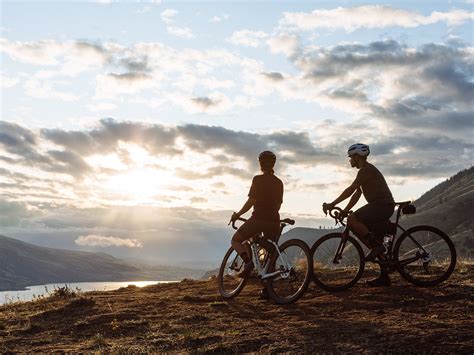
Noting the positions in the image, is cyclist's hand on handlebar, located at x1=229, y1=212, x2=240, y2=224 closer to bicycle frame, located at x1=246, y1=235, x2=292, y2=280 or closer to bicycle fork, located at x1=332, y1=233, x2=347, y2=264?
bicycle frame, located at x1=246, y1=235, x2=292, y2=280

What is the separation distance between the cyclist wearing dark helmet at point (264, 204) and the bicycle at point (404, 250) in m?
1.11

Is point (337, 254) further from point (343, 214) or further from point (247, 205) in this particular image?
point (247, 205)

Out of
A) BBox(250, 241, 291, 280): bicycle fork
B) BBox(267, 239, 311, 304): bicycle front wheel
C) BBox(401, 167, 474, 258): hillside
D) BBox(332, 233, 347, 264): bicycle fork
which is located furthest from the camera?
BBox(401, 167, 474, 258): hillside

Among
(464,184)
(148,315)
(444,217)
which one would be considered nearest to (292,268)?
(148,315)

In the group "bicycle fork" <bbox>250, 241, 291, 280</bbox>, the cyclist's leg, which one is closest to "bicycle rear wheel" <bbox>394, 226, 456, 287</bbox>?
"bicycle fork" <bbox>250, 241, 291, 280</bbox>

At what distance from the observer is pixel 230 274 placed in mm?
12055

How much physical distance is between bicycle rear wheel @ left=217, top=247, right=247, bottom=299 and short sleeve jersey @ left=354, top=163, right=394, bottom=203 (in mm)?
3382

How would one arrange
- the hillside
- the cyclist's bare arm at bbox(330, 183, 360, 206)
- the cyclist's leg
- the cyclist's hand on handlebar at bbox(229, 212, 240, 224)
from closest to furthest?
the cyclist's bare arm at bbox(330, 183, 360, 206) → the cyclist's leg → the cyclist's hand on handlebar at bbox(229, 212, 240, 224) → the hillside

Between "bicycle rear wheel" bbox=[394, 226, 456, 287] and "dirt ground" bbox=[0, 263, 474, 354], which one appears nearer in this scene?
"dirt ground" bbox=[0, 263, 474, 354]

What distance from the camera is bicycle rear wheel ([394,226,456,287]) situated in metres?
10.8

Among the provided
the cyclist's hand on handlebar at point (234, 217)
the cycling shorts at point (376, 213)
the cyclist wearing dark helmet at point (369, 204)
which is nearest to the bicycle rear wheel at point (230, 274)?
the cyclist's hand on handlebar at point (234, 217)

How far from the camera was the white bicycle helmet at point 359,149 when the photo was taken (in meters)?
11.0

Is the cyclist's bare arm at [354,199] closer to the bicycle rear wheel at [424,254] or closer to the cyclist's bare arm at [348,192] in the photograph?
the cyclist's bare arm at [348,192]

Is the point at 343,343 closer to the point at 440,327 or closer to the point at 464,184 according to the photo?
the point at 440,327
